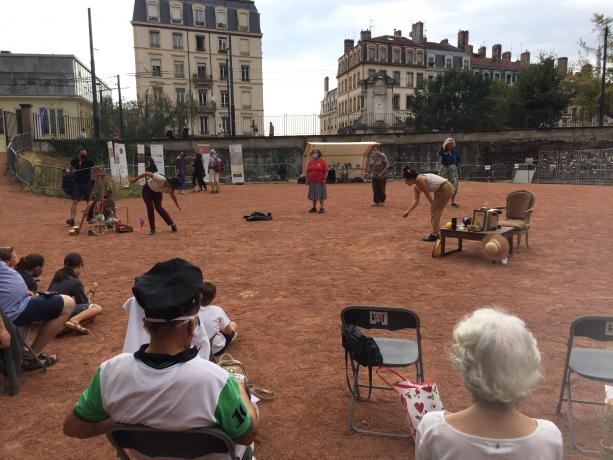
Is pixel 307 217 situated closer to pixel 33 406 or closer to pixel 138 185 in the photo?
pixel 33 406

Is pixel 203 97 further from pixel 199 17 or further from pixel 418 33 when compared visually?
pixel 418 33

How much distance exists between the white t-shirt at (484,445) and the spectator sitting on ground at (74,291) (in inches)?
180

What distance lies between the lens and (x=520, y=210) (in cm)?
926

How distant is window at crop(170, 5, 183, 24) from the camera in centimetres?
6197

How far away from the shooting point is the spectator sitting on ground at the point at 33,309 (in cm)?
417

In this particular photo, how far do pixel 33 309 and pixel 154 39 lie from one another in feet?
210

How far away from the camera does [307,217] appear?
13945 millimetres

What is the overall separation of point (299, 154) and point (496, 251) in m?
25.9

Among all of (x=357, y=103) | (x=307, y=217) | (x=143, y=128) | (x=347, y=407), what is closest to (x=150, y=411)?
(x=347, y=407)

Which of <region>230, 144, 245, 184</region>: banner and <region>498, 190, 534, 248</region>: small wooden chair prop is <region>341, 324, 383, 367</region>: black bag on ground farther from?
<region>230, 144, 245, 184</region>: banner

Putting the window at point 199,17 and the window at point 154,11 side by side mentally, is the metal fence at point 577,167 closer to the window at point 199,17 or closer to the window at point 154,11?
the window at point 199,17

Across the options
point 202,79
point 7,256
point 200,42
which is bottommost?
point 7,256

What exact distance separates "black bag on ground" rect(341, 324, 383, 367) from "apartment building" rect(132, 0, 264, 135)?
2281 inches

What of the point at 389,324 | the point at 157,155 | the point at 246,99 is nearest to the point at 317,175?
the point at 389,324
